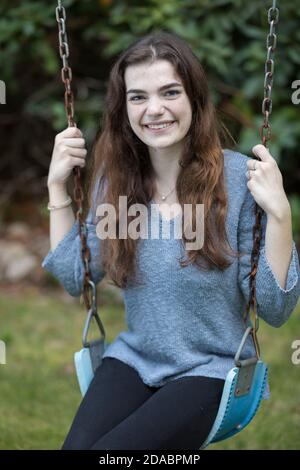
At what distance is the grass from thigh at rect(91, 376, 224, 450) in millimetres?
865

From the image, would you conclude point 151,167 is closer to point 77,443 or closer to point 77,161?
point 77,161

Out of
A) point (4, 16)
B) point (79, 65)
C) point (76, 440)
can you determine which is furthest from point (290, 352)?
point (79, 65)

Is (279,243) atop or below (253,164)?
below

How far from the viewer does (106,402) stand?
7.07ft

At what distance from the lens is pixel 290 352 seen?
12.3 ft

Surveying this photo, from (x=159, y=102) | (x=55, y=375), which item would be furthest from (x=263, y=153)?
(x=55, y=375)

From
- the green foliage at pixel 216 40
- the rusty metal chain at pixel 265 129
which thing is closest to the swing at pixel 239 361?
the rusty metal chain at pixel 265 129

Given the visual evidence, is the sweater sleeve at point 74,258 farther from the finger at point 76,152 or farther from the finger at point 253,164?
the finger at point 253,164

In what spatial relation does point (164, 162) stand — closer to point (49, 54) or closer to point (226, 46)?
point (226, 46)

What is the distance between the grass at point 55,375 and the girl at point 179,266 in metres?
0.85

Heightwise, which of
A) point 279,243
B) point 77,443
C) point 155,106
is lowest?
point 77,443

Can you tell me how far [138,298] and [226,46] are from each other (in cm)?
235

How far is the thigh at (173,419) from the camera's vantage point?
6.51 feet

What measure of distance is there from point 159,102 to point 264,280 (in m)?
0.54
